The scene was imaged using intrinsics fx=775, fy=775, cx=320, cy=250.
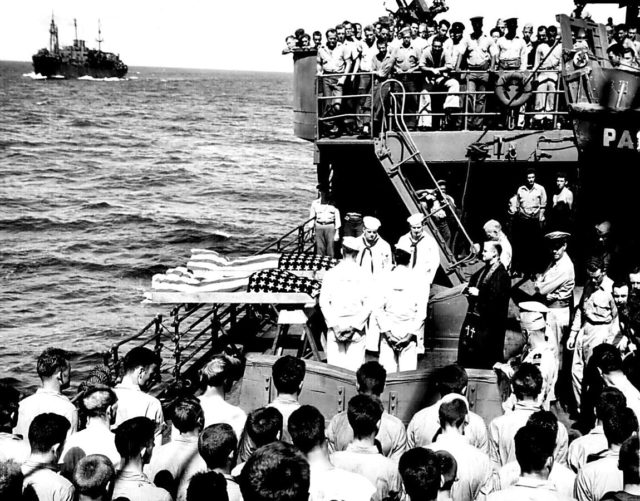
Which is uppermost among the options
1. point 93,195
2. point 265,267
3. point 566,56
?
point 566,56

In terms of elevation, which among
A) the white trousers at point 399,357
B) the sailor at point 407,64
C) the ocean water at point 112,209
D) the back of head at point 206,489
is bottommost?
the ocean water at point 112,209

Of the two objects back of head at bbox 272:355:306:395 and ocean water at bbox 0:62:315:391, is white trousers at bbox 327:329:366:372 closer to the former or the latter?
back of head at bbox 272:355:306:395

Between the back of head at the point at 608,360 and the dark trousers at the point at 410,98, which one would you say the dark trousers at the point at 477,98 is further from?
the back of head at the point at 608,360

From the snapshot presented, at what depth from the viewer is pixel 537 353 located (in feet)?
23.7

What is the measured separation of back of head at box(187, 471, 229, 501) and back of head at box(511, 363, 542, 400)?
2.61 meters

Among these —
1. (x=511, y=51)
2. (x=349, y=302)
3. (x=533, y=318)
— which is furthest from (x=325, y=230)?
(x=533, y=318)

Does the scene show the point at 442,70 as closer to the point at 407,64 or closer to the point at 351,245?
the point at 407,64

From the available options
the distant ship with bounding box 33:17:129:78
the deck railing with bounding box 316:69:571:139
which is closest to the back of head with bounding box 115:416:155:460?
the deck railing with bounding box 316:69:571:139

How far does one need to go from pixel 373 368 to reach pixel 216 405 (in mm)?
1322

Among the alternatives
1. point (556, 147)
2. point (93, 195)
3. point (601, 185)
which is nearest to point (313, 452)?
point (601, 185)

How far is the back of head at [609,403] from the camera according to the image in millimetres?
5363

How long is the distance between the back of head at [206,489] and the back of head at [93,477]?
635 millimetres

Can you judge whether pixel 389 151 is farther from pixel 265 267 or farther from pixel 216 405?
pixel 216 405

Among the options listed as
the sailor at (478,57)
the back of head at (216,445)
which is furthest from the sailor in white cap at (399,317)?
the sailor at (478,57)
